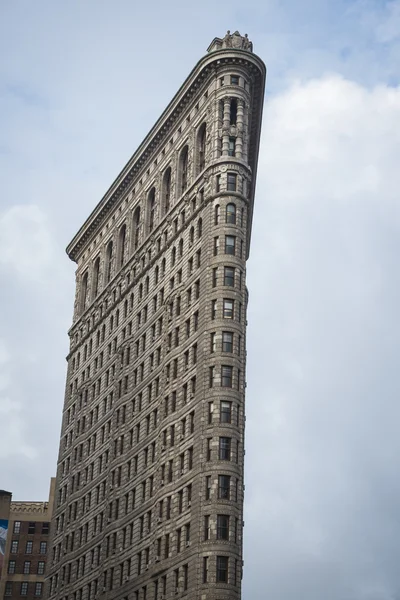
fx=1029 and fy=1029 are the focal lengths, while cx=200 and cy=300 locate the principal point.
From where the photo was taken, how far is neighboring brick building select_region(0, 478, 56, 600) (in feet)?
587

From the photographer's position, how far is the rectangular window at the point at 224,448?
320ft

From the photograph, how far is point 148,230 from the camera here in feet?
432

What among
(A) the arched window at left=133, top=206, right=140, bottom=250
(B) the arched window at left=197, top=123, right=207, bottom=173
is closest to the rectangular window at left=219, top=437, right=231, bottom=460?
(B) the arched window at left=197, top=123, right=207, bottom=173

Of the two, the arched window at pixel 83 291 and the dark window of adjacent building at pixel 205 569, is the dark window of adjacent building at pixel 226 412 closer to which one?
the dark window of adjacent building at pixel 205 569

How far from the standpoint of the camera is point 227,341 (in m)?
103

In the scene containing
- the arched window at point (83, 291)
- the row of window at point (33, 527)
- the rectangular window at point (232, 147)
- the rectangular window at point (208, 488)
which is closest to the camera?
the rectangular window at point (208, 488)

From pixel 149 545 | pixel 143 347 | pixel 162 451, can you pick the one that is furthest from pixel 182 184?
pixel 149 545

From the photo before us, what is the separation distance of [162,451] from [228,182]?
29.9m

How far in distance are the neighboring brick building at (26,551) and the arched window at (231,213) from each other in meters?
88.0

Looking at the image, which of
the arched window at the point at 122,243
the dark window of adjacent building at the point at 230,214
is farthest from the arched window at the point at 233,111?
the arched window at the point at 122,243

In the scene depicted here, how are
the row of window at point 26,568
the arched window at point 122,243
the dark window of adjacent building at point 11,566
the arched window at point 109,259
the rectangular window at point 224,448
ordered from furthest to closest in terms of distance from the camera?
the row of window at point 26,568 → the dark window of adjacent building at point 11,566 → the arched window at point 109,259 → the arched window at point 122,243 → the rectangular window at point 224,448

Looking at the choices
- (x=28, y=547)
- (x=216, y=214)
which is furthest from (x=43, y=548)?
(x=216, y=214)

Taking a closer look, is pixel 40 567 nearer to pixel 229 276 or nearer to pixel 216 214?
pixel 229 276

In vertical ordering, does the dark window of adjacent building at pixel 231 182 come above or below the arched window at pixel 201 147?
below
